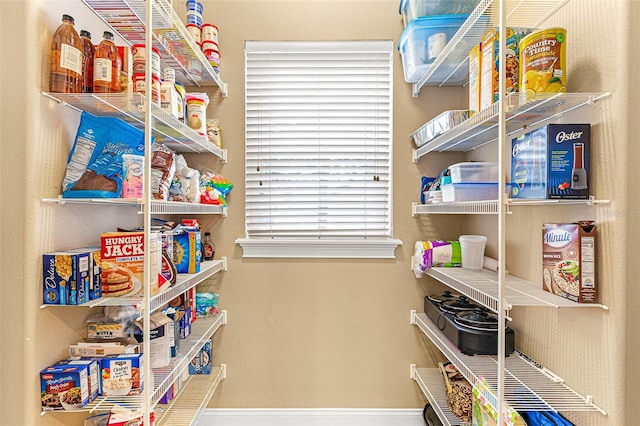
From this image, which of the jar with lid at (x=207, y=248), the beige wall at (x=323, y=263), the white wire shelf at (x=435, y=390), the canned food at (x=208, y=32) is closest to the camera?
the beige wall at (x=323, y=263)

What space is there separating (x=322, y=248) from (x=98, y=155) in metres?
1.26

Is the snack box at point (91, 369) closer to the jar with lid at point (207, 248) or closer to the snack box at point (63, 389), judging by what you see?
the snack box at point (63, 389)

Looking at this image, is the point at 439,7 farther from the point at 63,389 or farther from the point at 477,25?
the point at 63,389

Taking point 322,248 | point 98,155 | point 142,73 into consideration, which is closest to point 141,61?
point 142,73

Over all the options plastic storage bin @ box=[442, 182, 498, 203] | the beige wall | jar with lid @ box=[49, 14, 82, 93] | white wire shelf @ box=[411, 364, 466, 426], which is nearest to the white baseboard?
the beige wall

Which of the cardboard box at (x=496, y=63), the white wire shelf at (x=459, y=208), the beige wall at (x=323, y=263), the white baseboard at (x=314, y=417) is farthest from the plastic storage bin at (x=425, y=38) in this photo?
the white baseboard at (x=314, y=417)

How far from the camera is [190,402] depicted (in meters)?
1.75

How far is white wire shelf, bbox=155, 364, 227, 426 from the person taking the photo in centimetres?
162

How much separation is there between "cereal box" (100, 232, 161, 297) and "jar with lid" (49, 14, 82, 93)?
0.54 metres

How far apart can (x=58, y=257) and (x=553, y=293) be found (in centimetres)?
177

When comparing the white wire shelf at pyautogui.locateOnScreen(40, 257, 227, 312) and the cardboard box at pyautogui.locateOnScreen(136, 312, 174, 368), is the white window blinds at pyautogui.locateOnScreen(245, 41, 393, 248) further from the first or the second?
the cardboard box at pyautogui.locateOnScreen(136, 312, 174, 368)

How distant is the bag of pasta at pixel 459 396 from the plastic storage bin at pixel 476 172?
39.6 inches

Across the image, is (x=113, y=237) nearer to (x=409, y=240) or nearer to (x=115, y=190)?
(x=115, y=190)

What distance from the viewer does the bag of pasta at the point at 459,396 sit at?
5.32 ft
